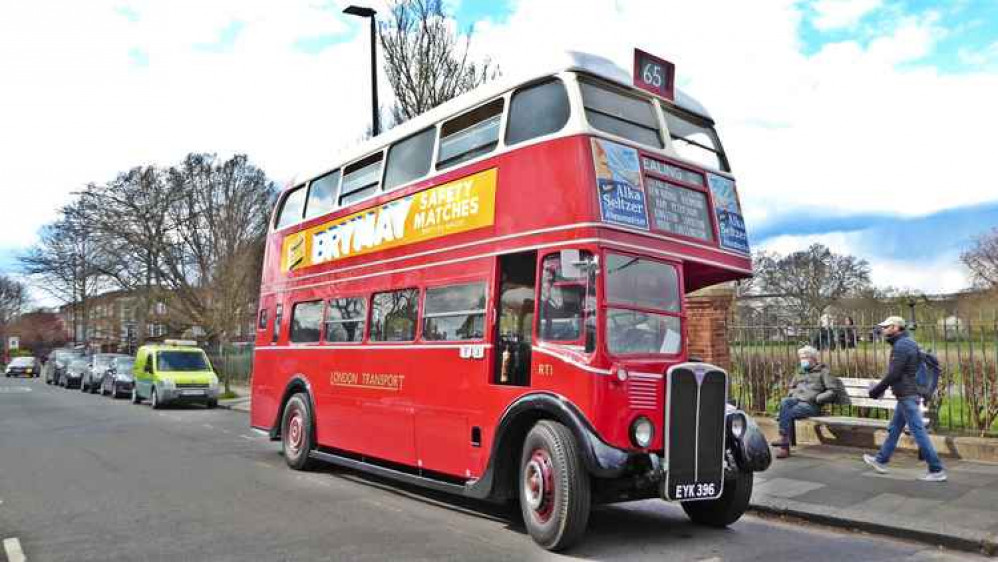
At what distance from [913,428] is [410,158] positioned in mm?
6270

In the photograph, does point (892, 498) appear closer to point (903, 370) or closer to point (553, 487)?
point (903, 370)

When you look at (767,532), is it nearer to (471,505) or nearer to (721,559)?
(721,559)

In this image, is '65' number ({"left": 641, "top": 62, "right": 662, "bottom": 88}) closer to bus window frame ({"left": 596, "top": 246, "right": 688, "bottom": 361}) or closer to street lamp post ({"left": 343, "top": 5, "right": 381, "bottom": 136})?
bus window frame ({"left": 596, "top": 246, "right": 688, "bottom": 361})

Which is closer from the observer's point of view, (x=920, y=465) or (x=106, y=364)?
(x=920, y=465)

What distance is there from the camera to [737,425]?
661 cm

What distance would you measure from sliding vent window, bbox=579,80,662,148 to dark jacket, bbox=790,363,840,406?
5.18m

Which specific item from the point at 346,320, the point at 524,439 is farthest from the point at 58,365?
the point at 524,439

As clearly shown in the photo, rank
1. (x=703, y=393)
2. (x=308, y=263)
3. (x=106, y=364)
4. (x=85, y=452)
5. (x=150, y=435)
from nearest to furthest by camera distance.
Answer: (x=703, y=393)
(x=308, y=263)
(x=85, y=452)
(x=150, y=435)
(x=106, y=364)

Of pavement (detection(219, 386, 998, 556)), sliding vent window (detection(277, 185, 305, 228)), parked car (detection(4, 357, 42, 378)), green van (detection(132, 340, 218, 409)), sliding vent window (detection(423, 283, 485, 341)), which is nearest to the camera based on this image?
pavement (detection(219, 386, 998, 556))

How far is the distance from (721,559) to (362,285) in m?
5.17

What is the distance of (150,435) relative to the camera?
14156 mm

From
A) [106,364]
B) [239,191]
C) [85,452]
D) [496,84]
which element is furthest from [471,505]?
[239,191]

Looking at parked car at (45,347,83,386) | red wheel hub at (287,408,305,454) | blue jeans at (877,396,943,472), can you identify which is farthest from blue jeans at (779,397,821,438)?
parked car at (45,347,83,386)

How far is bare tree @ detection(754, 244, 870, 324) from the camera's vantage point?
56.5m
